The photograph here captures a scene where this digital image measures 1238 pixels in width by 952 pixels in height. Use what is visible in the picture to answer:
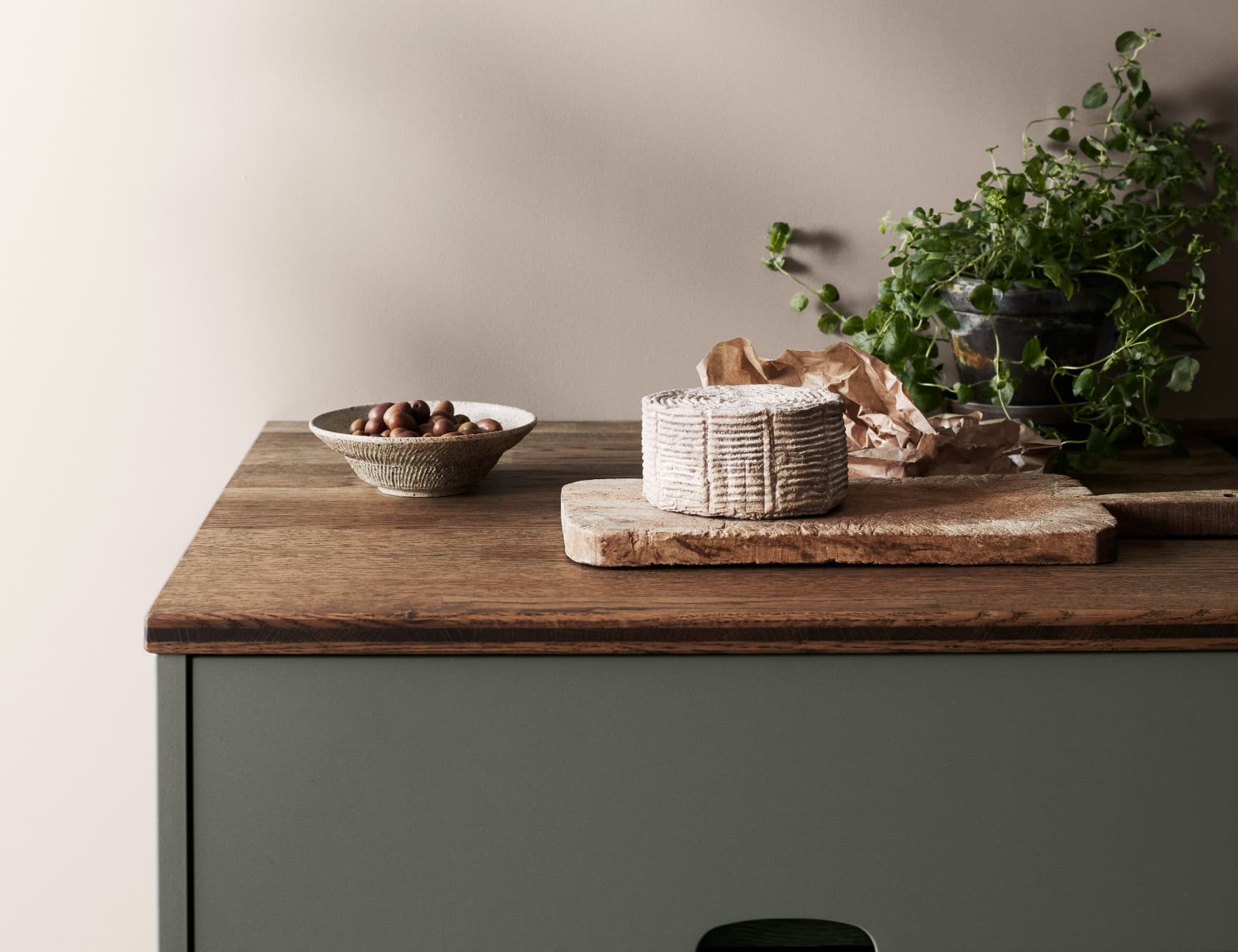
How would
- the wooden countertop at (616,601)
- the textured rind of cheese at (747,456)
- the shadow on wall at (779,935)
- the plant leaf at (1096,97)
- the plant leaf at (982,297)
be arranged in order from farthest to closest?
the plant leaf at (1096,97)
the plant leaf at (982,297)
the shadow on wall at (779,935)
the textured rind of cheese at (747,456)
the wooden countertop at (616,601)

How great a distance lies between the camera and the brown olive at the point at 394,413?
1.09 meters

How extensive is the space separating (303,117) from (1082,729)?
3.23ft

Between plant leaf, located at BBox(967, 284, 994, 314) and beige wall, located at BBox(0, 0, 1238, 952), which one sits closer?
plant leaf, located at BBox(967, 284, 994, 314)

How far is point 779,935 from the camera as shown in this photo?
103cm

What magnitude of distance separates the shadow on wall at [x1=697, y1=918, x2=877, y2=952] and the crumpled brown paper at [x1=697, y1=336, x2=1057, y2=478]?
1.27ft

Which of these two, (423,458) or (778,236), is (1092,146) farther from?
(423,458)

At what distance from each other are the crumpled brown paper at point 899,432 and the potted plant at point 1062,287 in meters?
0.05

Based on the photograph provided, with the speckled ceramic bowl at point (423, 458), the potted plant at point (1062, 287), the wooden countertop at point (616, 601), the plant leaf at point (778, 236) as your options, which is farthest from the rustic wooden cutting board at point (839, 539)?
the plant leaf at point (778, 236)

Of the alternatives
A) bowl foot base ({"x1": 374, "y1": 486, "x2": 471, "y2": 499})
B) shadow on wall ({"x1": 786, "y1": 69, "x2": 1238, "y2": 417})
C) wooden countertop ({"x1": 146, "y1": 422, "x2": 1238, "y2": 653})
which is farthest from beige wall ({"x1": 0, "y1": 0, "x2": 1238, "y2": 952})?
wooden countertop ({"x1": 146, "y1": 422, "x2": 1238, "y2": 653})

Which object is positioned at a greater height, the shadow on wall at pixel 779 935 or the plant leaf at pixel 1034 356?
the plant leaf at pixel 1034 356

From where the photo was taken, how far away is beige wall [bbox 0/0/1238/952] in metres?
1.33

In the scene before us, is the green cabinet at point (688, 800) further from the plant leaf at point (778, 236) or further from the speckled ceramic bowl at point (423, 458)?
the plant leaf at point (778, 236)

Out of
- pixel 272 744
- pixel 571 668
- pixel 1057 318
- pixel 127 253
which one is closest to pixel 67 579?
pixel 127 253

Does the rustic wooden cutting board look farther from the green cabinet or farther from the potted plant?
the potted plant
